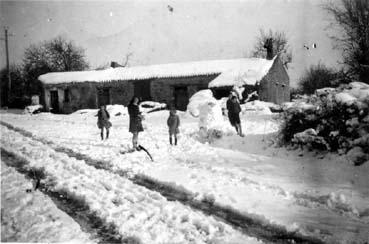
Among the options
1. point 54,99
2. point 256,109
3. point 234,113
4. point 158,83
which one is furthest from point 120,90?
point 234,113

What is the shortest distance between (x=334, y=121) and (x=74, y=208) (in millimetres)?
5659

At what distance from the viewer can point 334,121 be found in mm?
6379

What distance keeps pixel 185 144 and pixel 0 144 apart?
514cm

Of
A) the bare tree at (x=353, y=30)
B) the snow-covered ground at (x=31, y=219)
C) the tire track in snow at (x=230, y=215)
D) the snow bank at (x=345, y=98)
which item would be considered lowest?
the tire track in snow at (x=230, y=215)

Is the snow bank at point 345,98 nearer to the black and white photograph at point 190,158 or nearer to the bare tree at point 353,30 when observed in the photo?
the black and white photograph at point 190,158

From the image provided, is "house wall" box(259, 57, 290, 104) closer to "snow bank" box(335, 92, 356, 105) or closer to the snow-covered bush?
the snow-covered bush

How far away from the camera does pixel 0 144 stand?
434 cm

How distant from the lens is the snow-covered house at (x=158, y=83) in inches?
823

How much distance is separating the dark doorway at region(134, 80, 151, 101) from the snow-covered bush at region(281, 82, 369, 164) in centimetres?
1664

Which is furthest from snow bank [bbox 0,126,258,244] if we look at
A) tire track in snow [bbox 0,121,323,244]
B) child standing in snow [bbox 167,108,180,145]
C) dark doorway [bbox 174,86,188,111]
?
dark doorway [bbox 174,86,188,111]

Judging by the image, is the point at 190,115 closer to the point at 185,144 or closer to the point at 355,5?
the point at 185,144

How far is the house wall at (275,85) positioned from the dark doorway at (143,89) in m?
9.00

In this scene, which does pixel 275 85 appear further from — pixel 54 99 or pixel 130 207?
pixel 130 207

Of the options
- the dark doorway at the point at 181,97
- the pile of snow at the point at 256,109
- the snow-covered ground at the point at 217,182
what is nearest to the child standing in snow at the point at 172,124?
the snow-covered ground at the point at 217,182
